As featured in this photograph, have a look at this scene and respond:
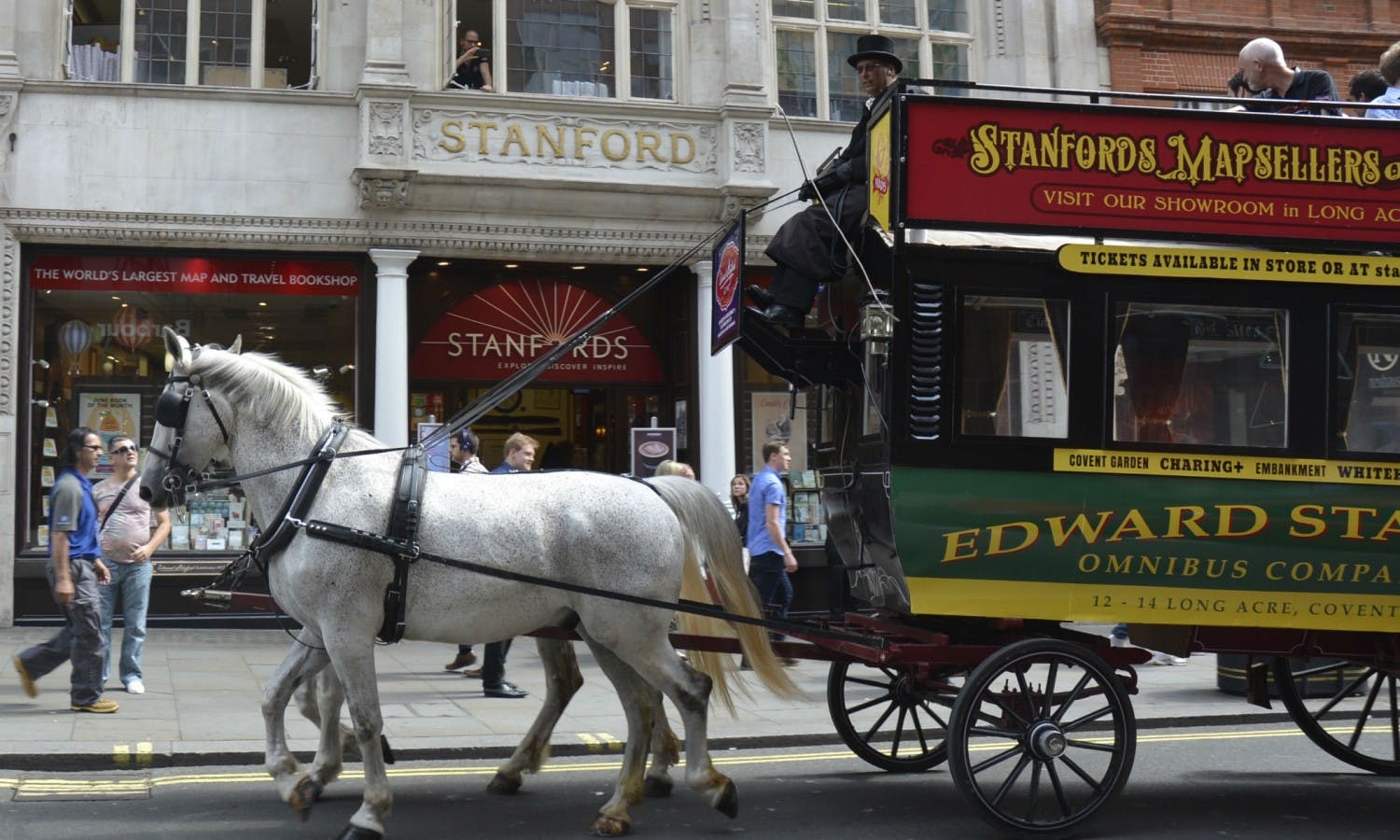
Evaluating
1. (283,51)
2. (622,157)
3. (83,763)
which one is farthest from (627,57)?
(83,763)

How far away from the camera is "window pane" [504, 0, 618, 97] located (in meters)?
15.1

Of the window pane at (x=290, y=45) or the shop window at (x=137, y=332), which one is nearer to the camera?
the shop window at (x=137, y=332)

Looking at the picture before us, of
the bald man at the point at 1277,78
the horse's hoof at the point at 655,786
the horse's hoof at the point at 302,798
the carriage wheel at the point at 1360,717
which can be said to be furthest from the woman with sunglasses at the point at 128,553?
the bald man at the point at 1277,78

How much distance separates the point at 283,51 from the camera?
14789 mm

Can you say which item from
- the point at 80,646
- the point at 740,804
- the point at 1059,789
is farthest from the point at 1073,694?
the point at 80,646

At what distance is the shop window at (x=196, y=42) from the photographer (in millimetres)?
14273

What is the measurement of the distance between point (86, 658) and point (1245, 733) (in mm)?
7864

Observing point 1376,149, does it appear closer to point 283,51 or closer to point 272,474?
point 272,474

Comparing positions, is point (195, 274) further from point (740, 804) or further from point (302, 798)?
point (740, 804)

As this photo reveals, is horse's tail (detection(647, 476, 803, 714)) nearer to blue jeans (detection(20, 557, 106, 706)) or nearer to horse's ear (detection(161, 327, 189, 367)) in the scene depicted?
horse's ear (detection(161, 327, 189, 367))

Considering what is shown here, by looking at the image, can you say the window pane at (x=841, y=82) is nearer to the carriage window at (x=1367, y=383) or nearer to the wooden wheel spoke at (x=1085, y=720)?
the carriage window at (x=1367, y=383)

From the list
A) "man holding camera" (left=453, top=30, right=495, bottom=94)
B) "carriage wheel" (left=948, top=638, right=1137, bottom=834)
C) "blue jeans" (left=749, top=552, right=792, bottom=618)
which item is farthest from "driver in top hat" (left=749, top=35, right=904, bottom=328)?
"man holding camera" (left=453, top=30, right=495, bottom=94)

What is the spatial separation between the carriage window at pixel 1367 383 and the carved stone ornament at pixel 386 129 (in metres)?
10.2

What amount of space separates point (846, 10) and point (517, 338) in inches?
215
